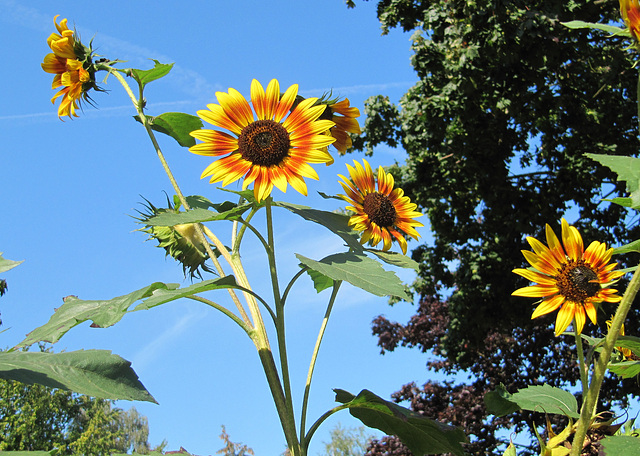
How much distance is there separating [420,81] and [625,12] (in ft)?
28.0

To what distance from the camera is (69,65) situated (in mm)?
A: 1782

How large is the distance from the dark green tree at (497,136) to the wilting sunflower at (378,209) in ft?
23.3

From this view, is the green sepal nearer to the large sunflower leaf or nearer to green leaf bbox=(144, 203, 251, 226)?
green leaf bbox=(144, 203, 251, 226)

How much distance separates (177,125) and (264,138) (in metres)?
0.32

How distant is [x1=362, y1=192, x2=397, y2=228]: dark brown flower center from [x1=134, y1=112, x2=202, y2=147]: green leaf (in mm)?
559

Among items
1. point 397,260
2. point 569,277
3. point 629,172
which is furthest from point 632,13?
point 397,260

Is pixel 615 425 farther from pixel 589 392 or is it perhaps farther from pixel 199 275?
pixel 199 275

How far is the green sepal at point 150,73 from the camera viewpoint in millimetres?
1611

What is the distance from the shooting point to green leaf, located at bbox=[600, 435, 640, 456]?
3.51 ft

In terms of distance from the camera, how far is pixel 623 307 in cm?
111

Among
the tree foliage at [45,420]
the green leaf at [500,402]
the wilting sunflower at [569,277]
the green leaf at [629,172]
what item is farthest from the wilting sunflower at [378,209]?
the tree foliage at [45,420]

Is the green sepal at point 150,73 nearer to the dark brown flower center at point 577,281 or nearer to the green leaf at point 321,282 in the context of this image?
the green leaf at point 321,282

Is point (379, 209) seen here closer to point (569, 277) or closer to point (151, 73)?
point (569, 277)

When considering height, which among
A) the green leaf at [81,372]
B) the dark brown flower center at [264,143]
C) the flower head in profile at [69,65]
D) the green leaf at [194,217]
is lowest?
the green leaf at [81,372]
